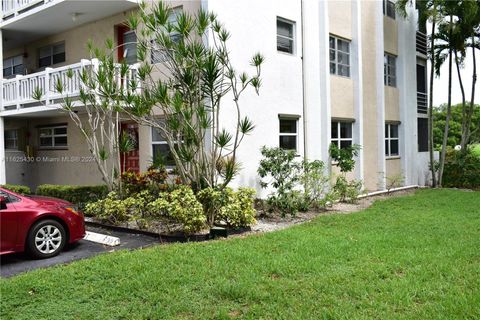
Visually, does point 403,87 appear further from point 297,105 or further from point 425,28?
point 297,105

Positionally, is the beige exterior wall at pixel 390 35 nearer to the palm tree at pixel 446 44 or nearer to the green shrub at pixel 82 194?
the palm tree at pixel 446 44

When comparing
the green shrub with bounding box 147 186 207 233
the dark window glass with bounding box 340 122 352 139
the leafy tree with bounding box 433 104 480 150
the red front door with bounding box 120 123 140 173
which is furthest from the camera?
the leafy tree with bounding box 433 104 480 150

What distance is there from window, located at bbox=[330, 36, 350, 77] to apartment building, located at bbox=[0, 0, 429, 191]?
0.04m

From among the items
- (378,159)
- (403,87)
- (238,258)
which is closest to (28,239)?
(238,258)

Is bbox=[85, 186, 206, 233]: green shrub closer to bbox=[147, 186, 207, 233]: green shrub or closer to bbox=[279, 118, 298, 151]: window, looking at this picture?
bbox=[147, 186, 207, 233]: green shrub

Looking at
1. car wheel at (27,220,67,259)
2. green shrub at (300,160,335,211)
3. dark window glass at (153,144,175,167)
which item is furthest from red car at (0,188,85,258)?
green shrub at (300,160,335,211)

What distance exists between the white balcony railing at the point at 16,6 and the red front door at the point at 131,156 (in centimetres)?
444

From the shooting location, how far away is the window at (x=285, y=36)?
12.8 m

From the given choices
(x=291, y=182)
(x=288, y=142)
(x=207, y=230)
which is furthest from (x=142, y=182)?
(x=288, y=142)

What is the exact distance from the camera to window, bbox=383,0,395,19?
17.7m

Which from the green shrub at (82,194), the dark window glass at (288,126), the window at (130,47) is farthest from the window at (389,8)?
the green shrub at (82,194)

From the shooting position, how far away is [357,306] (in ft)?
14.7

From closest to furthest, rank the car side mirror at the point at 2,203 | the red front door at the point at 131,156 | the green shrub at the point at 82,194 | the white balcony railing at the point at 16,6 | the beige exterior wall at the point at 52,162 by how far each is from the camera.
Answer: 1. the car side mirror at the point at 2,203
2. the green shrub at the point at 82,194
3. the red front door at the point at 131,156
4. the white balcony railing at the point at 16,6
5. the beige exterior wall at the point at 52,162

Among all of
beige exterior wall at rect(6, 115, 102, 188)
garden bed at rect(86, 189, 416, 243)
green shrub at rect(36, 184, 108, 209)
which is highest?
beige exterior wall at rect(6, 115, 102, 188)
